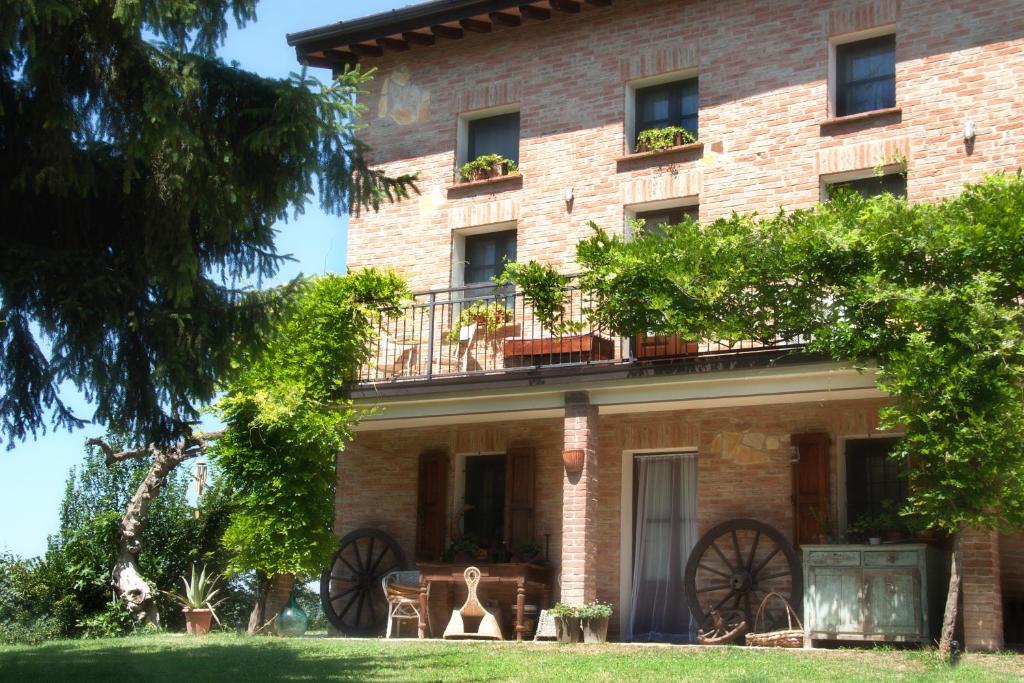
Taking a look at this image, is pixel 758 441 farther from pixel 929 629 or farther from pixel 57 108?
pixel 57 108

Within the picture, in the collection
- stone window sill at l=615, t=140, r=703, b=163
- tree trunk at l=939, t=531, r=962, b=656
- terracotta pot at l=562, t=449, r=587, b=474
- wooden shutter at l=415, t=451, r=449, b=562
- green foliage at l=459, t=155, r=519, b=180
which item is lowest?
tree trunk at l=939, t=531, r=962, b=656

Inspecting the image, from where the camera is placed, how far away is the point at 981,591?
1158 cm

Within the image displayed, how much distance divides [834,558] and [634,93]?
656 centimetres

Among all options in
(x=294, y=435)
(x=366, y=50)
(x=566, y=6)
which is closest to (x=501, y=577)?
(x=294, y=435)

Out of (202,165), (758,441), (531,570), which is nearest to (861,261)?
(758,441)

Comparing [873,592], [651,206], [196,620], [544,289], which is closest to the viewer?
A: [873,592]

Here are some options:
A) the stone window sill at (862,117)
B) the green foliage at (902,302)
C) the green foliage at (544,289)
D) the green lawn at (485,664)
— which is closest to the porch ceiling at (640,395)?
the green foliage at (902,302)

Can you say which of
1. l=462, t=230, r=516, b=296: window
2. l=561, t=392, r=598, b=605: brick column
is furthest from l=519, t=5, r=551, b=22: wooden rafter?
l=561, t=392, r=598, b=605: brick column

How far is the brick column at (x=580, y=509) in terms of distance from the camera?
13.3 meters

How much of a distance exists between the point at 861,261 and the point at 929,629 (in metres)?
3.49

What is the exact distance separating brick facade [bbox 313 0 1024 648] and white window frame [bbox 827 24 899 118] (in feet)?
0.27

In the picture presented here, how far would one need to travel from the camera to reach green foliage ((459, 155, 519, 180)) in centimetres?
1661

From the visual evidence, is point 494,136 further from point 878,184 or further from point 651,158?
point 878,184

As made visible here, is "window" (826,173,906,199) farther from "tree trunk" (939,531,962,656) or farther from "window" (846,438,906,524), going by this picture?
"tree trunk" (939,531,962,656)
